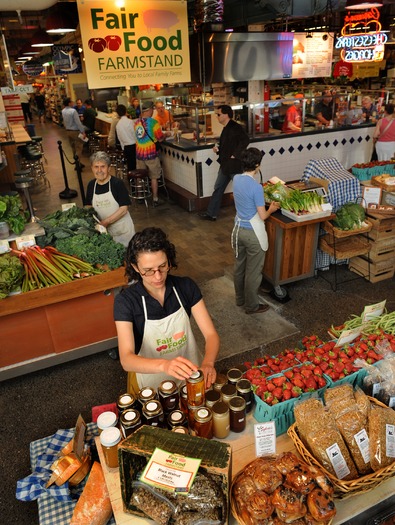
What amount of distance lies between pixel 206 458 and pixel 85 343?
3.01m

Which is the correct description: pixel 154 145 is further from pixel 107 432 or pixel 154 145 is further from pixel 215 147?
pixel 107 432

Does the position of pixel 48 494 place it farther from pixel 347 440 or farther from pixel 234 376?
pixel 347 440

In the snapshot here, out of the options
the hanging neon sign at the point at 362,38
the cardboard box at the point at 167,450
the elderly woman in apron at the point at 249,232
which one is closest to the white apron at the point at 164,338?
the cardboard box at the point at 167,450

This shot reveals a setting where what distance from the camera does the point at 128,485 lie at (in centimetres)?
182

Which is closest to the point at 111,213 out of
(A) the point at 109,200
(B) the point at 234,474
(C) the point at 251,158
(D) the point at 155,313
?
(A) the point at 109,200

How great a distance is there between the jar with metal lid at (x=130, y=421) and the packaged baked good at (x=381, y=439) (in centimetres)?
110

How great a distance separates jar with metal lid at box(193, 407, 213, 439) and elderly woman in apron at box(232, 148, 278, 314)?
114 inches

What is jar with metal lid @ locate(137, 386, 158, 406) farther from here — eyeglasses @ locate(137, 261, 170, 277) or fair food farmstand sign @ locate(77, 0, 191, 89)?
fair food farmstand sign @ locate(77, 0, 191, 89)

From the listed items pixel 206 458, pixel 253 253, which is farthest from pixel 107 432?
pixel 253 253

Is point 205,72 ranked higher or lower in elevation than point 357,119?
higher

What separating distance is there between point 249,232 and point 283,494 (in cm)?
333

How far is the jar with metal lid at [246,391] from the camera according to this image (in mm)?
2268

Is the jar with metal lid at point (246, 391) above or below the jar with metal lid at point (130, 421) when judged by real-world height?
below

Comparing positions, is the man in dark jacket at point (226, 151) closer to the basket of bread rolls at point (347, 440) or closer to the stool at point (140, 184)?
the stool at point (140, 184)
